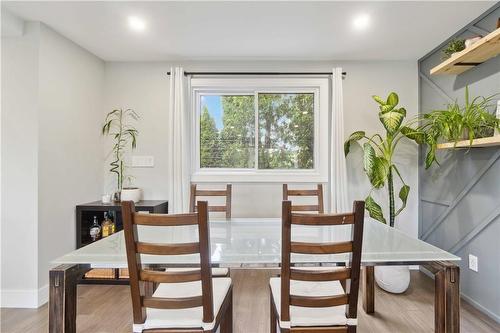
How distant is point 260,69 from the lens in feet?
10.7

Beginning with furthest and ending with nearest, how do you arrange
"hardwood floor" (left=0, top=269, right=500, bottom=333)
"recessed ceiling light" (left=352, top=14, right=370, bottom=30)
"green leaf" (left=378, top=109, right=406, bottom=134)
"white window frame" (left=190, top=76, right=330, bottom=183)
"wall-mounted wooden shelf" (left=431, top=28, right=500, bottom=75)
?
"white window frame" (left=190, top=76, right=330, bottom=183) < "green leaf" (left=378, top=109, right=406, bottom=134) < "recessed ceiling light" (left=352, top=14, right=370, bottom=30) < "hardwood floor" (left=0, top=269, right=500, bottom=333) < "wall-mounted wooden shelf" (left=431, top=28, right=500, bottom=75)

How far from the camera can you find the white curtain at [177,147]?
3.11 m

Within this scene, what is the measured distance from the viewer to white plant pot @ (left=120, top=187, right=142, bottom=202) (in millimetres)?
3016

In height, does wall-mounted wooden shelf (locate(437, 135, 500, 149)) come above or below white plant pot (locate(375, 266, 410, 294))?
above

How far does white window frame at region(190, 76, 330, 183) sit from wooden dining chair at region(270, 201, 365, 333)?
6.75 feet

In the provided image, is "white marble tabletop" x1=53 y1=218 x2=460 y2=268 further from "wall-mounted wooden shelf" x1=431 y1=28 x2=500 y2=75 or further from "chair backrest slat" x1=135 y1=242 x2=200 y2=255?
Result: "wall-mounted wooden shelf" x1=431 y1=28 x2=500 y2=75

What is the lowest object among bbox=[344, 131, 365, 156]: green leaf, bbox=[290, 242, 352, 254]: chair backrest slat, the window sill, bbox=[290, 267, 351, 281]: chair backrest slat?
bbox=[290, 267, 351, 281]: chair backrest slat

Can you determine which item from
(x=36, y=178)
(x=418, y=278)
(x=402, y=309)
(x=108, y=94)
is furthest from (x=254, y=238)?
(x=108, y=94)

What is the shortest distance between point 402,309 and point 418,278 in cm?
85

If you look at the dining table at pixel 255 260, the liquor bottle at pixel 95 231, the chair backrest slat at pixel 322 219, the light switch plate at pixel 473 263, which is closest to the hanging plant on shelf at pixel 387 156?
the light switch plate at pixel 473 263

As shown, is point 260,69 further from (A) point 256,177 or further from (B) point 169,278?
(B) point 169,278

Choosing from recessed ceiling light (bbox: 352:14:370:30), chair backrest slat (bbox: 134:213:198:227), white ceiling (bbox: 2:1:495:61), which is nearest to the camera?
chair backrest slat (bbox: 134:213:198:227)

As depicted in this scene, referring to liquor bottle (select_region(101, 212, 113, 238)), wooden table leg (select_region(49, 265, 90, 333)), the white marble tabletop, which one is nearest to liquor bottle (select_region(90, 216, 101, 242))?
liquor bottle (select_region(101, 212, 113, 238))

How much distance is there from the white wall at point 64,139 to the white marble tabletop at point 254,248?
1260 millimetres
